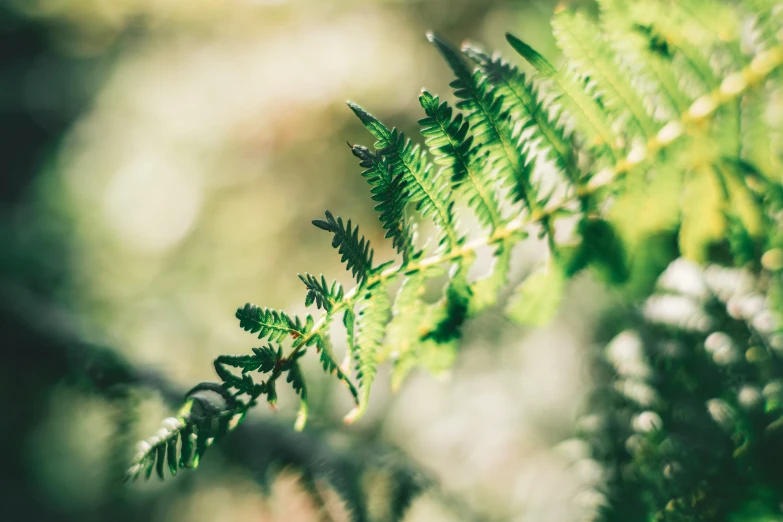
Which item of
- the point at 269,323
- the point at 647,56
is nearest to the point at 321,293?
the point at 269,323

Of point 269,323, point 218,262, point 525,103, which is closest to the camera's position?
point 269,323

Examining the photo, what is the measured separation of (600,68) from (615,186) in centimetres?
14

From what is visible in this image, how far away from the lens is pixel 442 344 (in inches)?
22.5

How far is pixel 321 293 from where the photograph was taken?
433 millimetres

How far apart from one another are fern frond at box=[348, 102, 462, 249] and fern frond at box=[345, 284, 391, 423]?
9 centimetres

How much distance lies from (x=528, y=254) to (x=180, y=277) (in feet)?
4.37

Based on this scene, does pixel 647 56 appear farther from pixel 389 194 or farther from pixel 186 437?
pixel 186 437

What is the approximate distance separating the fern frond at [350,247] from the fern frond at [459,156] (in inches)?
4.6

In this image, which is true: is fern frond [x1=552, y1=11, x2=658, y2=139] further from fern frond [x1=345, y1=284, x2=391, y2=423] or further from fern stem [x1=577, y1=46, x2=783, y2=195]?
fern frond [x1=345, y1=284, x2=391, y2=423]

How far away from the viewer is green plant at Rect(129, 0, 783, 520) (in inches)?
20.1

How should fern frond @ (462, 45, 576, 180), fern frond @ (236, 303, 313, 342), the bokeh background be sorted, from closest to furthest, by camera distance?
fern frond @ (236, 303, 313, 342) → fern frond @ (462, 45, 576, 180) → the bokeh background

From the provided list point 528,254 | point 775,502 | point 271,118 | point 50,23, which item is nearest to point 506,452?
point 528,254

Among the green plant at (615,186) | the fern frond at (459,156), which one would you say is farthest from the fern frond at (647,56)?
the fern frond at (459,156)

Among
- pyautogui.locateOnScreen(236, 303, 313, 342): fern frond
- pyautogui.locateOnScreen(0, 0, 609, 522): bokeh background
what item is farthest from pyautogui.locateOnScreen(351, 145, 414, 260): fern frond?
pyautogui.locateOnScreen(0, 0, 609, 522): bokeh background
